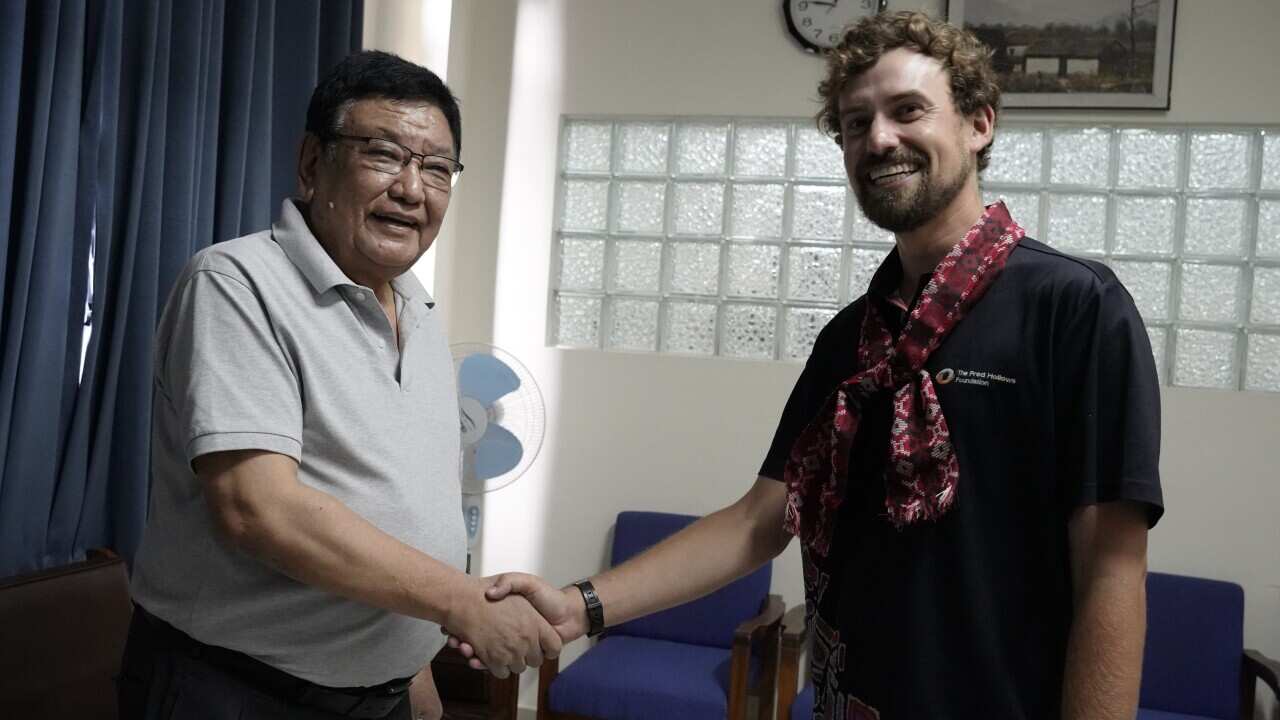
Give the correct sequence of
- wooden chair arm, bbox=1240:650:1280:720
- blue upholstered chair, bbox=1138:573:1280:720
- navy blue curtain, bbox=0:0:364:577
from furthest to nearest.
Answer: blue upholstered chair, bbox=1138:573:1280:720 < wooden chair arm, bbox=1240:650:1280:720 < navy blue curtain, bbox=0:0:364:577

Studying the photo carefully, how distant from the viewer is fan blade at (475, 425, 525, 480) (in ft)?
12.3

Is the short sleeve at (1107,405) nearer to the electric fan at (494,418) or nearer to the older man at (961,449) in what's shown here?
the older man at (961,449)

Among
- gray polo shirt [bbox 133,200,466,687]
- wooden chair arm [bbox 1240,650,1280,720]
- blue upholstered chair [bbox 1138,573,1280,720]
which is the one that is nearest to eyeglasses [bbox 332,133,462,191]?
gray polo shirt [bbox 133,200,466,687]

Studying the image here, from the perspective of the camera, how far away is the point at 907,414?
1.65 meters

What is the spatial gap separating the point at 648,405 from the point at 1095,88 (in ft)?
6.87

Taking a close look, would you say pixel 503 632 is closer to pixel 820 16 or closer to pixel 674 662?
pixel 674 662

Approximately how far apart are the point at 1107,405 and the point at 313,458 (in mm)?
1191

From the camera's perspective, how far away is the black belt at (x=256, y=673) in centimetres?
170

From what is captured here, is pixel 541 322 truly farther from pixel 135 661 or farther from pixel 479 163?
pixel 135 661

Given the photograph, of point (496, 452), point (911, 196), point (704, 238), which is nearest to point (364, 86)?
point (911, 196)

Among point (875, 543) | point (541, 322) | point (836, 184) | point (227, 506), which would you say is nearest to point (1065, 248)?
point (836, 184)

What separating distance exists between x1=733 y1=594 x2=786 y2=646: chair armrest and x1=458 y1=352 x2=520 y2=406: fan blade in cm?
111

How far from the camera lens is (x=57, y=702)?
2.47 m

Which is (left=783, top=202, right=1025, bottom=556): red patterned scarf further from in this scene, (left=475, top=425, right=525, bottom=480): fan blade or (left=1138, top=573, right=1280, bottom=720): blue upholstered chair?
(left=1138, top=573, right=1280, bottom=720): blue upholstered chair
